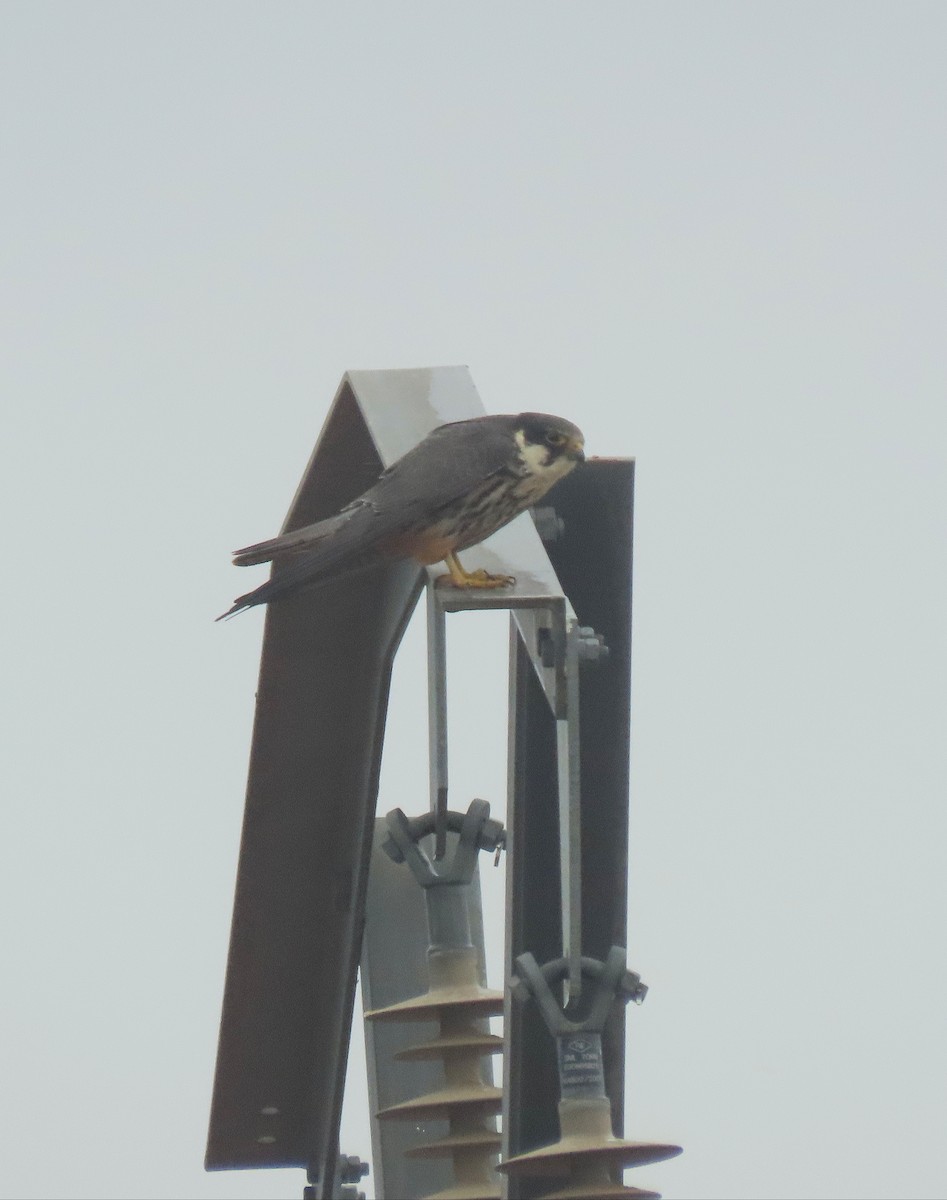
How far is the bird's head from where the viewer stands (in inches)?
172

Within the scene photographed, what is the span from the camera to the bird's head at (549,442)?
4.37m

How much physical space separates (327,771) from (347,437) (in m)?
0.78

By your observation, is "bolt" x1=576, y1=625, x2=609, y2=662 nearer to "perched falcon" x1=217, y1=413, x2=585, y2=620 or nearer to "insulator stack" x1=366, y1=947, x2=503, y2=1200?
"perched falcon" x1=217, y1=413, x2=585, y2=620

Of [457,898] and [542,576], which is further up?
[542,576]

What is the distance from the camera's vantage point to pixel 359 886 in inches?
196

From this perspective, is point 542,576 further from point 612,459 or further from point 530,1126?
point 530,1126

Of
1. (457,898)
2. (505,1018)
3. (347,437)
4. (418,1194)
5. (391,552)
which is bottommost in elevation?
(418,1194)

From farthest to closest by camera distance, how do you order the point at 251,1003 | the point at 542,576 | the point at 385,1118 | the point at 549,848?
the point at 251,1003, the point at 385,1118, the point at 549,848, the point at 542,576

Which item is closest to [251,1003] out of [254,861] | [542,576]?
[254,861]

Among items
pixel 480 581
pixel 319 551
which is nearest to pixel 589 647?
pixel 480 581

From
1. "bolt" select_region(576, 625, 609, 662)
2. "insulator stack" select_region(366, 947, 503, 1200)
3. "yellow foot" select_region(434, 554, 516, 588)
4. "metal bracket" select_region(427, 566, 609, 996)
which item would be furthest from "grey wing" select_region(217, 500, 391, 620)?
"insulator stack" select_region(366, 947, 503, 1200)

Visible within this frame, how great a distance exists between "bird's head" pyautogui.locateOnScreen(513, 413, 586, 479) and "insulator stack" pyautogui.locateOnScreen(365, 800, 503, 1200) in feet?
2.79

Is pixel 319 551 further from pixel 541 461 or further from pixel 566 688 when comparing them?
pixel 566 688

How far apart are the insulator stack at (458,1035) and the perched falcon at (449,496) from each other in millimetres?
749
